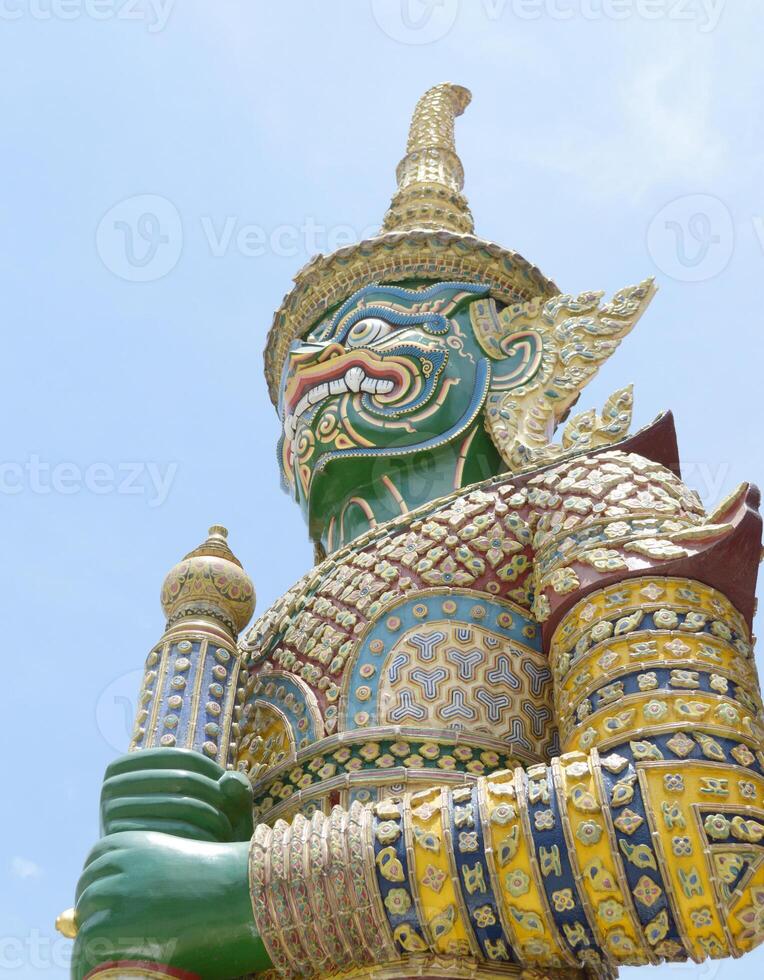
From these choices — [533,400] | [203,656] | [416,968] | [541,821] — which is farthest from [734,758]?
[533,400]

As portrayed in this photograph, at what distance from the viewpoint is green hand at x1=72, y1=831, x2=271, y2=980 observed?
4074 mm

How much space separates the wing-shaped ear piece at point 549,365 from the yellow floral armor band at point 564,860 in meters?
1.84

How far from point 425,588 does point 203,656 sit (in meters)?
0.91

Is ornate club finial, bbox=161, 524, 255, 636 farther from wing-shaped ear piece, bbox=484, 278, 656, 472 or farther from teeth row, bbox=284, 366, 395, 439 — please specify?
wing-shaped ear piece, bbox=484, 278, 656, 472

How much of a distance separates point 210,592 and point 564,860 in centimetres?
202

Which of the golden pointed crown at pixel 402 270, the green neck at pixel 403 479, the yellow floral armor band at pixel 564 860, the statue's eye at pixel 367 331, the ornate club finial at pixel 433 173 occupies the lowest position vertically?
the yellow floral armor band at pixel 564 860

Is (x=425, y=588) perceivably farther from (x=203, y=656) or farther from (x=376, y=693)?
(x=203, y=656)

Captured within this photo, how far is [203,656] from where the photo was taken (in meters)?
5.09

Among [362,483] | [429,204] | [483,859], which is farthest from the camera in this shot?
[429,204]

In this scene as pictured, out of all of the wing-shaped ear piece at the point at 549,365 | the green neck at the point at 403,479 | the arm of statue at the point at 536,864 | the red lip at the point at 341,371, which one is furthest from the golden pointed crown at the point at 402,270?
the arm of statue at the point at 536,864

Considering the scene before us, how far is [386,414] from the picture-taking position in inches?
→ 243

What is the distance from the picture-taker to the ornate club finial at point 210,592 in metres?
5.33

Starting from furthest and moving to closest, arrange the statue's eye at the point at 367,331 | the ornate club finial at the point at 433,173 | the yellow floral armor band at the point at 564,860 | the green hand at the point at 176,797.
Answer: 1. the ornate club finial at the point at 433,173
2. the statue's eye at the point at 367,331
3. the green hand at the point at 176,797
4. the yellow floral armor band at the point at 564,860

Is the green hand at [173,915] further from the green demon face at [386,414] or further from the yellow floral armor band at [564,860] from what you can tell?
the green demon face at [386,414]
